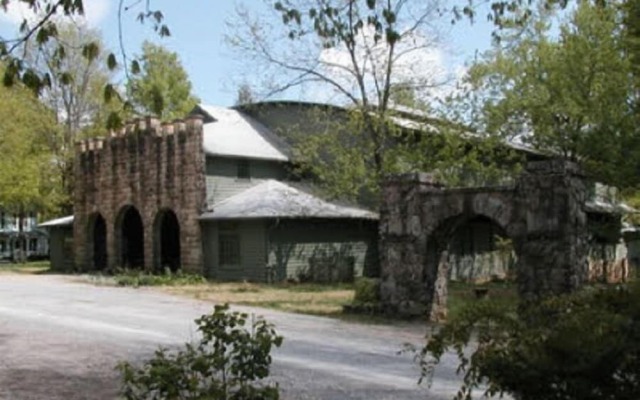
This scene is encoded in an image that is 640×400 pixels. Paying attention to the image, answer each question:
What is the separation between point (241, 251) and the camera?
32.0 metres

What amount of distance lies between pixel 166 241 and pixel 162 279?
21.3 feet

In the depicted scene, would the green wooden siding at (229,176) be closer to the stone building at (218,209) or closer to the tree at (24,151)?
the stone building at (218,209)

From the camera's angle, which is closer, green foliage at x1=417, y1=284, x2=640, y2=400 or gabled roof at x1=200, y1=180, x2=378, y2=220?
green foliage at x1=417, y1=284, x2=640, y2=400

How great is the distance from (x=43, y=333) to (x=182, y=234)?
705 inches

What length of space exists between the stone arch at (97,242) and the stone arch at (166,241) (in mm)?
3876

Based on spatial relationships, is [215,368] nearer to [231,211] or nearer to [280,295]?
[280,295]

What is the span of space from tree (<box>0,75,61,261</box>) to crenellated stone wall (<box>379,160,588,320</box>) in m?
34.3

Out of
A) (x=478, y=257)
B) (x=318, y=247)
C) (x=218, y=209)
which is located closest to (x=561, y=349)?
(x=318, y=247)

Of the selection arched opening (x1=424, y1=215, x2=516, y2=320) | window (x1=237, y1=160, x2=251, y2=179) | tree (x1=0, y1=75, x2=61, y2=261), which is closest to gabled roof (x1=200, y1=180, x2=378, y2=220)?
window (x1=237, y1=160, x2=251, y2=179)

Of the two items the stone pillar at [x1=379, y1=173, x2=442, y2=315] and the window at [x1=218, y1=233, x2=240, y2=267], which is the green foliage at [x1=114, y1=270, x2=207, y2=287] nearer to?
the window at [x1=218, y1=233, x2=240, y2=267]

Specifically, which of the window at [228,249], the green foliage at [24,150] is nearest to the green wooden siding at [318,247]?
the window at [228,249]

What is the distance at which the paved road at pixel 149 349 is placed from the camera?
1005cm

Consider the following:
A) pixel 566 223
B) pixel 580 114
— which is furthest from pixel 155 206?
pixel 566 223

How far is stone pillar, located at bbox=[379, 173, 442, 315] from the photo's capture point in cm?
1858
